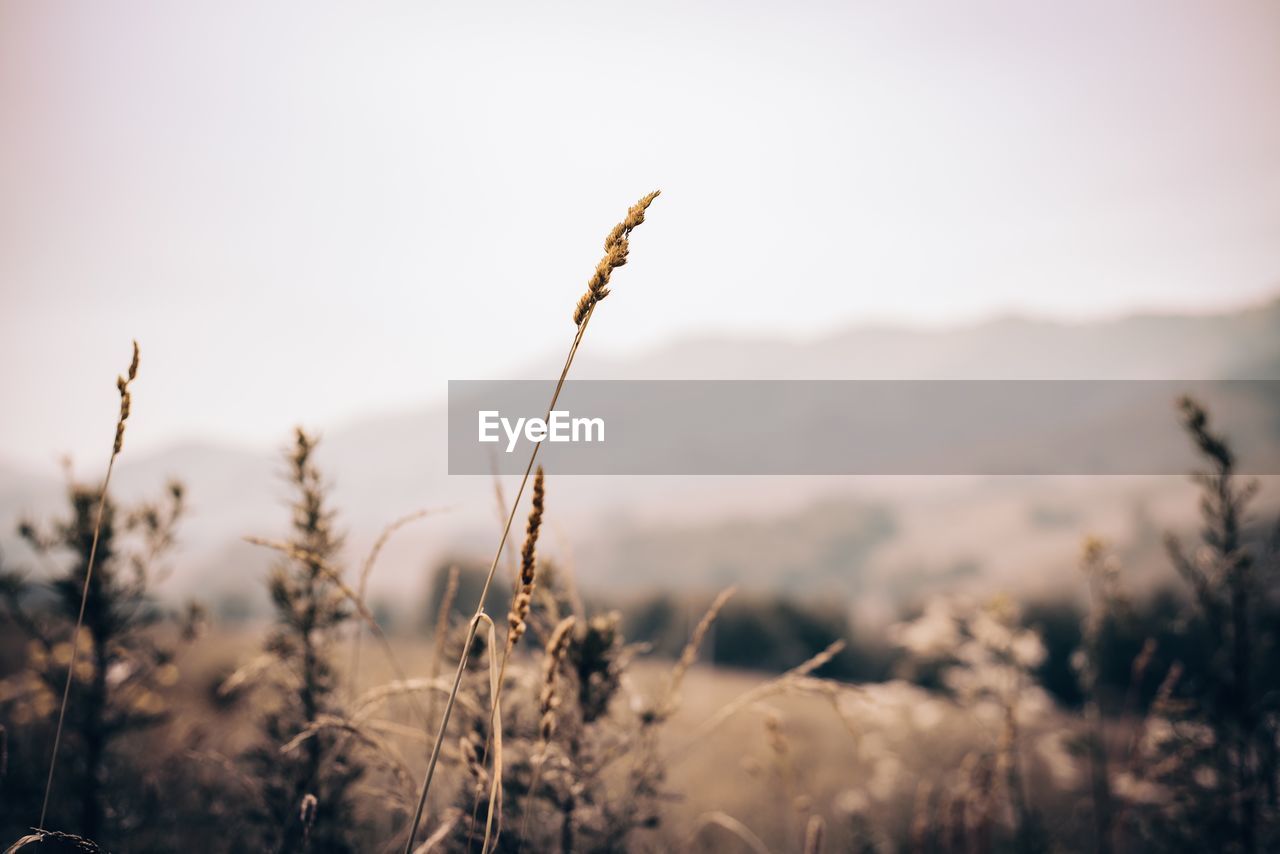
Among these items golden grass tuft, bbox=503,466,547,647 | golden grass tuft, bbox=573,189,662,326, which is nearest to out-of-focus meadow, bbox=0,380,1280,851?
golden grass tuft, bbox=503,466,547,647

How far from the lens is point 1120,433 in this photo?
6742 inches

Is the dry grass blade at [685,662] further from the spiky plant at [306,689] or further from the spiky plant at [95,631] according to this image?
the spiky plant at [95,631]

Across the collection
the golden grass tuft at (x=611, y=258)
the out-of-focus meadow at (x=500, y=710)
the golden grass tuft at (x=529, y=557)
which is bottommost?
the out-of-focus meadow at (x=500, y=710)

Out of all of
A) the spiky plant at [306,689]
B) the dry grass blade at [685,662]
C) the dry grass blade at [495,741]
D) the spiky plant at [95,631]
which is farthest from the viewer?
the spiky plant at [95,631]

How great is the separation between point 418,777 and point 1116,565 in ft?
11.2

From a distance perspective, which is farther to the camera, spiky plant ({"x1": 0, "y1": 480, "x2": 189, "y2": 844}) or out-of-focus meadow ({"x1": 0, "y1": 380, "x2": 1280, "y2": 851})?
spiky plant ({"x1": 0, "y1": 480, "x2": 189, "y2": 844})

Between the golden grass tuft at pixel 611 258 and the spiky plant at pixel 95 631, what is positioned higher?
the golden grass tuft at pixel 611 258

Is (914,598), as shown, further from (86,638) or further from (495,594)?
(86,638)

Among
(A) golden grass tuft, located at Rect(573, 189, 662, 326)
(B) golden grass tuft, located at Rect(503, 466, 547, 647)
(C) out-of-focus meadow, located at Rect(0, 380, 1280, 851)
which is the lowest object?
(C) out-of-focus meadow, located at Rect(0, 380, 1280, 851)

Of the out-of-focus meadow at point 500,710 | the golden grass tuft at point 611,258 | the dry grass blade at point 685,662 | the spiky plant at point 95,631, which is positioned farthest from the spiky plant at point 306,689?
the golden grass tuft at point 611,258

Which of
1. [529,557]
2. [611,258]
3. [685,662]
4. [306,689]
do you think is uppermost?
[611,258]

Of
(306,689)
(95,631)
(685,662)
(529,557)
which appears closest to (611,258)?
(529,557)

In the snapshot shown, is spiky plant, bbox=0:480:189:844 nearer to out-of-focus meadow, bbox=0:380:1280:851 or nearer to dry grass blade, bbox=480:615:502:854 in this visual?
out-of-focus meadow, bbox=0:380:1280:851

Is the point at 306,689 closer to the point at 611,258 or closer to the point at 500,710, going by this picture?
the point at 500,710
